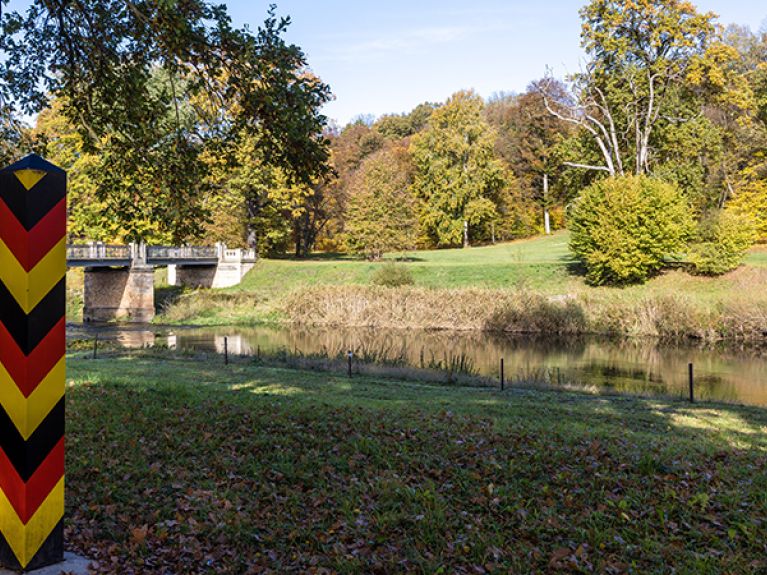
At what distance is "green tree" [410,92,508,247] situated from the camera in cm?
5812

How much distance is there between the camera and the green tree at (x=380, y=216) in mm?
49219

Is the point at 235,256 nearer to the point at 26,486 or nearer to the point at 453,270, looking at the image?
the point at 453,270

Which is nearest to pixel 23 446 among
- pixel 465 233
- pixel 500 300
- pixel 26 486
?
pixel 26 486

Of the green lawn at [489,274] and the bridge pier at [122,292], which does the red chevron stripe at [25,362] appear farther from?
the bridge pier at [122,292]

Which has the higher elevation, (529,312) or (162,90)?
(162,90)

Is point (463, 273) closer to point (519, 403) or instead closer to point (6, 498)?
point (519, 403)

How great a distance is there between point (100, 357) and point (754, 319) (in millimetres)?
24085

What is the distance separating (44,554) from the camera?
3.51 m

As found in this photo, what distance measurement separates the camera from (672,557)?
13.5 feet

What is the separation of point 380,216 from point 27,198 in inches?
1823

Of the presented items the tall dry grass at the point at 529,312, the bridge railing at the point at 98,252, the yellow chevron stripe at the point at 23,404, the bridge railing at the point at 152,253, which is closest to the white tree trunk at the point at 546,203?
the bridge railing at the point at 152,253

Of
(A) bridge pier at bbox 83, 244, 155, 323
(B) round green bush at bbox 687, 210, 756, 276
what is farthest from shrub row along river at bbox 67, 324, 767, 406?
(B) round green bush at bbox 687, 210, 756, 276

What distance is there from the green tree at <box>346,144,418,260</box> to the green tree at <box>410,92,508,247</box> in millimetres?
8554

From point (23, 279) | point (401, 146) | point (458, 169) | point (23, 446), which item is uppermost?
point (401, 146)
